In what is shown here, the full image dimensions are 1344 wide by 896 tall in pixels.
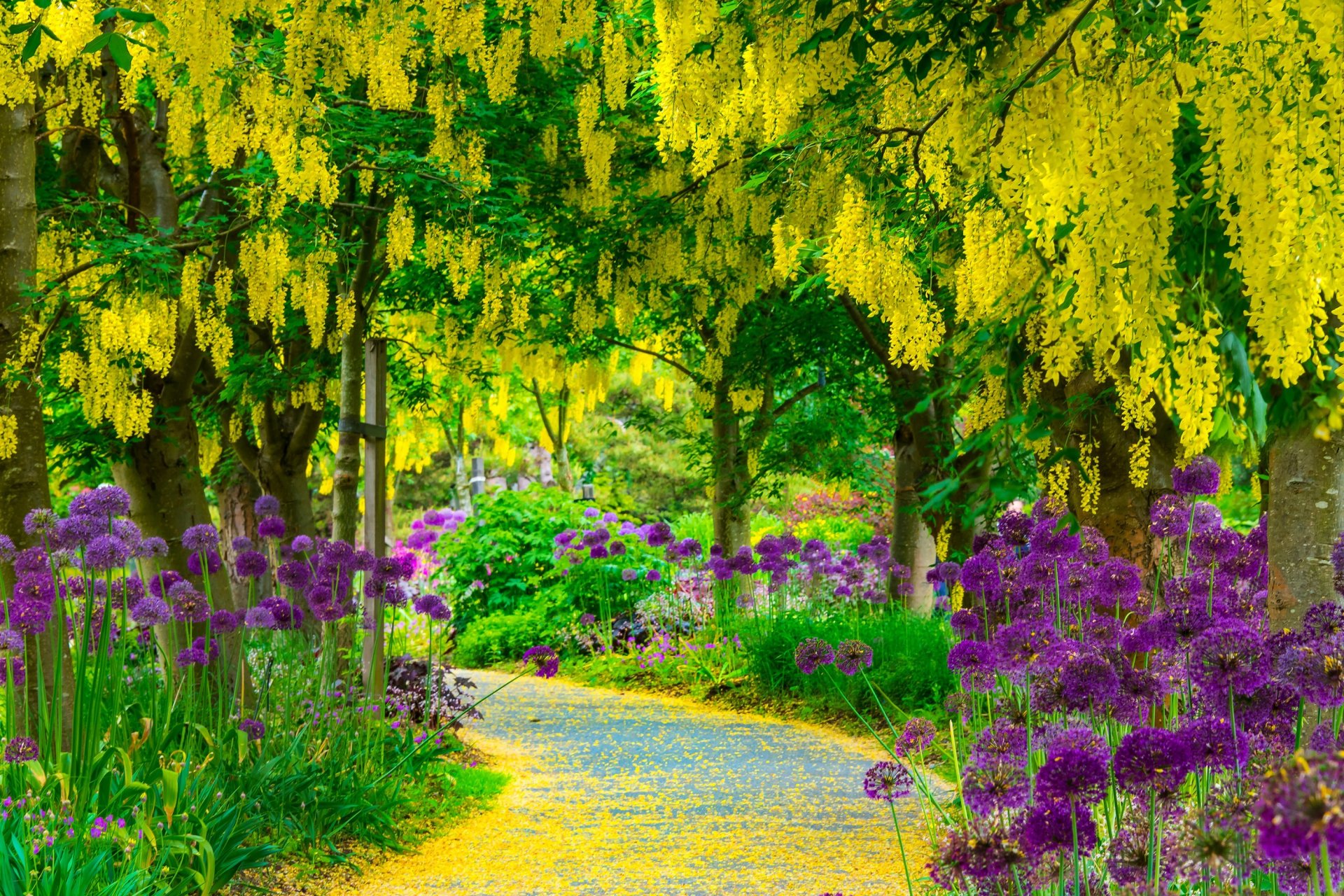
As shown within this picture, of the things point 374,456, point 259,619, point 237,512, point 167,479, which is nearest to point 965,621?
point 259,619

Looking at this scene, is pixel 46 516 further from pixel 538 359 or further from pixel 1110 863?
pixel 538 359

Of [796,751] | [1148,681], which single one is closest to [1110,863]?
[1148,681]

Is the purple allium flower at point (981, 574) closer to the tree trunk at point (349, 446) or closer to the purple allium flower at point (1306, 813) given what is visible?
the purple allium flower at point (1306, 813)

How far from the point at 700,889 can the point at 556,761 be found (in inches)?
98.8

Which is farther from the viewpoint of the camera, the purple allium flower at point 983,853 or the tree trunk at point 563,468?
the tree trunk at point 563,468

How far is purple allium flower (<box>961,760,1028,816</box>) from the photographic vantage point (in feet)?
7.77

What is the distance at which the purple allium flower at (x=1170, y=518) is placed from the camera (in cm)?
373

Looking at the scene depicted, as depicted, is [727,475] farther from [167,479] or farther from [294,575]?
[294,575]

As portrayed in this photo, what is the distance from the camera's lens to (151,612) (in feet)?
12.7

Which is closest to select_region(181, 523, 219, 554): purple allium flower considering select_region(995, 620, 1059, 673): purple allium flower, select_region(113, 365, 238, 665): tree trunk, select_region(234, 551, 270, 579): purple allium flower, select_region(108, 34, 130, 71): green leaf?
select_region(234, 551, 270, 579): purple allium flower

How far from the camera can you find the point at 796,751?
21.8ft

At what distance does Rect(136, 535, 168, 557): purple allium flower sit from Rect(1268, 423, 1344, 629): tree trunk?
10.9ft

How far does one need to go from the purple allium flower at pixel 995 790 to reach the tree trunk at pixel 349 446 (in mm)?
4255

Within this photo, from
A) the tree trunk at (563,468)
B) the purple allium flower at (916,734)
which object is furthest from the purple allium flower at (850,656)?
the tree trunk at (563,468)
